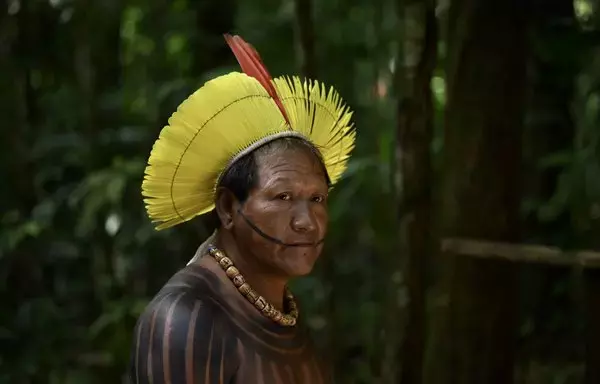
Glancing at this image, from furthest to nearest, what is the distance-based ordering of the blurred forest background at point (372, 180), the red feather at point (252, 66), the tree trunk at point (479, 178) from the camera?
the tree trunk at point (479, 178) → the blurred forest background at point (372, 180) → the red feather at point (252, 66)

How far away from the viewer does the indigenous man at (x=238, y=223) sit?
938 millimetres

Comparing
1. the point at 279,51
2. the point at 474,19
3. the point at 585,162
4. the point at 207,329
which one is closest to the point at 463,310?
the point at 585,162

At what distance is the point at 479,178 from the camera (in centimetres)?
192

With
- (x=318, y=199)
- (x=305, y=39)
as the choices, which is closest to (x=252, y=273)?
(x=318, y=199)

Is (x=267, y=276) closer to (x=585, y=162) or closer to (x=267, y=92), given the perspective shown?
(x=267, y=92)

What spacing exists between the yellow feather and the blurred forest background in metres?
0.74

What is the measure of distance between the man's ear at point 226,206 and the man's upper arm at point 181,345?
0.11 meters

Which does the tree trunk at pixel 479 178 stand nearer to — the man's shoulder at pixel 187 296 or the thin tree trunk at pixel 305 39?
the thin tree trunk at pixel 305 39

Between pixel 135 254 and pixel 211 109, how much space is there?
171 centimetres

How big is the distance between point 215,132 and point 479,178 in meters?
1.07

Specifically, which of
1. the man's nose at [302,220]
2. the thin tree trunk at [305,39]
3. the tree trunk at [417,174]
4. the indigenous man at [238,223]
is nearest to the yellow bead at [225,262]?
the indigenous man at [238,223]

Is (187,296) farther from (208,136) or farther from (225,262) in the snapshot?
(208,136)

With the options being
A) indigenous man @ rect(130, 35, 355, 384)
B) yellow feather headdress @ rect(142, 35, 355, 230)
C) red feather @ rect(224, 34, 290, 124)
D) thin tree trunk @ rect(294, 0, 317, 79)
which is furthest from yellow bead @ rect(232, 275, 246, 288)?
thin tree trunk @ rect(294, 0, 317, 79)

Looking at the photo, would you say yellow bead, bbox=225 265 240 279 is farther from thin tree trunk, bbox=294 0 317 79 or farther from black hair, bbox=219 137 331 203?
thin tree trunk, bbox=294 0 317 79
